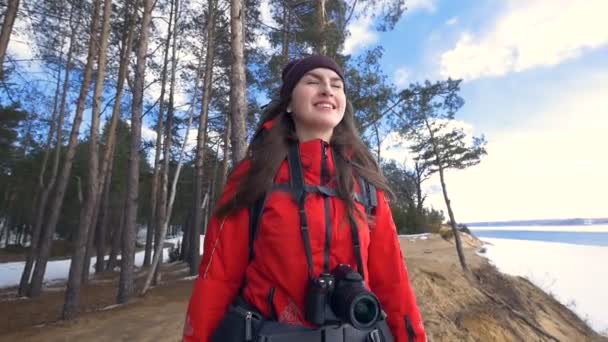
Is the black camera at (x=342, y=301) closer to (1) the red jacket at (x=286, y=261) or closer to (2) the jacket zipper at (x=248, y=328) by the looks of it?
(1) the red jacket at (x=286, y=261)

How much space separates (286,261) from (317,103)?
27.7 inches

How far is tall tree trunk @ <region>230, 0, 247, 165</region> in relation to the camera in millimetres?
4160

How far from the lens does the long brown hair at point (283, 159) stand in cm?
140

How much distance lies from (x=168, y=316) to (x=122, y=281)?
9.07 ft

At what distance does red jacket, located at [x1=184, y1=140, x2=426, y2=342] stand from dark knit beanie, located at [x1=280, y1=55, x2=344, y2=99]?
1.07 feet

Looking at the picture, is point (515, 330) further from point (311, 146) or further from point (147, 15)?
point (147, 15)

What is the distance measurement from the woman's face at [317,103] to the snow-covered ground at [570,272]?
987 centimetres

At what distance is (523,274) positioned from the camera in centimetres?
1170

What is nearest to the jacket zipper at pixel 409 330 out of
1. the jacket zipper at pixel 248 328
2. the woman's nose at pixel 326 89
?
the jacket zipper at pixel 248 328

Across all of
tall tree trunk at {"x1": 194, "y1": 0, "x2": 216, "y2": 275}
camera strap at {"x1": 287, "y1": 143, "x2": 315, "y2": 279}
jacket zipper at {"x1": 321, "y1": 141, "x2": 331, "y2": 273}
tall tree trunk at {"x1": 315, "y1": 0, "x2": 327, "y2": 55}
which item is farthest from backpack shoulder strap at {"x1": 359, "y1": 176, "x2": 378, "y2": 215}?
tall tree trunk at {"x1": 194, "y1": 0, "x2": 216, "y2": 275}

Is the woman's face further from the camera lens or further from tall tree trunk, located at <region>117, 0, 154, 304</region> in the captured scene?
tall tree trunk, located at <region>117, 0, 154, 304</region>

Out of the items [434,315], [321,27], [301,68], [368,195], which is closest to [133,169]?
[321,27]

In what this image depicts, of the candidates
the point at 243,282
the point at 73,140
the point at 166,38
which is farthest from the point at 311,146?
the point at 166,38

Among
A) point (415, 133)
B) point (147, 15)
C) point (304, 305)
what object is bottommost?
point (304, 305)
